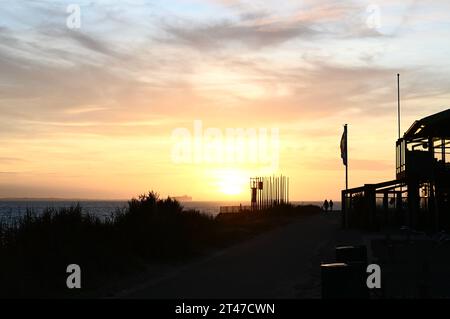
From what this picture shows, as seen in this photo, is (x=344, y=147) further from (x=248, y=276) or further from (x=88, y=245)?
(x=88, y=245)

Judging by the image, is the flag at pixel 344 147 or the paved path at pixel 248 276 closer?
the paved path at pixel 248 276

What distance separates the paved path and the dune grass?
1.36 meters

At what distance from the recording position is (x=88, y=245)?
17.9 meters

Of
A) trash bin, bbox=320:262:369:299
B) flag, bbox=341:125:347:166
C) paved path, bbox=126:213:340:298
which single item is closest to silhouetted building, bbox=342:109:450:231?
flag, bbox=341:125:347:166

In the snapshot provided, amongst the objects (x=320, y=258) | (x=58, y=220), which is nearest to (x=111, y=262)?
(x=58, y=220)

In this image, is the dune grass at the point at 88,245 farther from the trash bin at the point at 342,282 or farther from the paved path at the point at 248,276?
the trash bin at the point at 342,282

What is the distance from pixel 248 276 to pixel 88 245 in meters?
4.52

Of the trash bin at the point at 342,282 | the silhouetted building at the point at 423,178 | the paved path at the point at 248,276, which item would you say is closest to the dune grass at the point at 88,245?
the paved path at the point at 248,276

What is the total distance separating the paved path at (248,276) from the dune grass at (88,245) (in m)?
1.36

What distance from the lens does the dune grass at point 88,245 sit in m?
14.4

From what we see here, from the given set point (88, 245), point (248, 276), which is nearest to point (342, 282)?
point (248, 276)

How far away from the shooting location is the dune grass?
1436 cm

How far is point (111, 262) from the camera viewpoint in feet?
59.2
